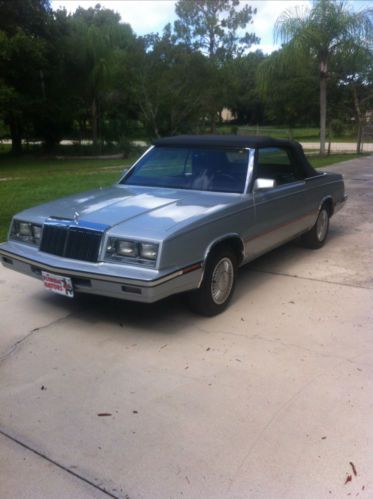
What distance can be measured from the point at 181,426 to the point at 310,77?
20252 mm

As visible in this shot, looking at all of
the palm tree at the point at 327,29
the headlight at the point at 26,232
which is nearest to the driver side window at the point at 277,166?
the headlight at the point at 26,232

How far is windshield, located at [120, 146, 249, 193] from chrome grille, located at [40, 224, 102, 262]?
4.45 feet

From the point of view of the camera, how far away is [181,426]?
118 inches

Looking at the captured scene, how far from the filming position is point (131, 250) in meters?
3.95

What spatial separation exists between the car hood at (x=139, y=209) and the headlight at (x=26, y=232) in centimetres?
7

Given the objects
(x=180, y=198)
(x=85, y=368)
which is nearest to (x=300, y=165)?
(x=180, y=198)

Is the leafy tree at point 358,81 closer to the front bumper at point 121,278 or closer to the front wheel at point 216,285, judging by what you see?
the front wheel at point 216,285

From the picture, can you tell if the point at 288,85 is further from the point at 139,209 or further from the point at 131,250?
the point at 131,250

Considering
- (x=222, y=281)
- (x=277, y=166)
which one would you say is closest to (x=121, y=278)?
(x=222, y=281)

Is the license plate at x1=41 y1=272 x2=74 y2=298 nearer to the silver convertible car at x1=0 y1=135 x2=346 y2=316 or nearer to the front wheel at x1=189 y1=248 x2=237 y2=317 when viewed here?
the silver convertible car at x1=0 y1=135 x2=346 y2=316

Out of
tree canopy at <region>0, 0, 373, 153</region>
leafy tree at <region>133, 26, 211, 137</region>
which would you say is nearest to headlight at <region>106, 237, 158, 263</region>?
tree canopy at <region>0, 0, 373, 153</region>

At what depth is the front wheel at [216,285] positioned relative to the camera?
4348 mm

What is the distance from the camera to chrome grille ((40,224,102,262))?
404 cm

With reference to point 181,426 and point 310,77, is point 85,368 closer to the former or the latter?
point 181,426
